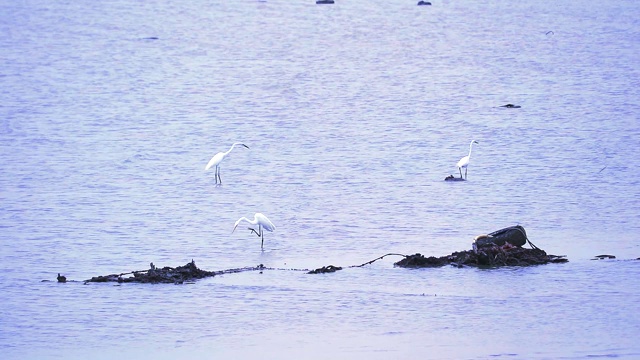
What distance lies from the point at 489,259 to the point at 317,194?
5.49 m

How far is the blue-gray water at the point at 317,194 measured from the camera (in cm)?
1062

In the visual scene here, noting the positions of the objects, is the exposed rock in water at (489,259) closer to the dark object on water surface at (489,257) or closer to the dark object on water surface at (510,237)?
the dark object on water surface at (489,257)

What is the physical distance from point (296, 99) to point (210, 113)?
2822 millimetres

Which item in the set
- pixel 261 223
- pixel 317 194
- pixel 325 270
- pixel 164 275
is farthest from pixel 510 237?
pixel 317 194

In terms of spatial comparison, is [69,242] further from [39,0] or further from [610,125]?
[39,0]

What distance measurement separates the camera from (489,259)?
12477 mm

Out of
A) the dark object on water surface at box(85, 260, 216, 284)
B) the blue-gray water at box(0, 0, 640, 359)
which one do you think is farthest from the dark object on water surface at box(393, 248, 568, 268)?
the dark object on water surface at box(85, 260, 216, 284)

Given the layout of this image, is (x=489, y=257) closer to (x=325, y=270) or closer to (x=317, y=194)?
(x=325, y=270)

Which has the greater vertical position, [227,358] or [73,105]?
[73,105]

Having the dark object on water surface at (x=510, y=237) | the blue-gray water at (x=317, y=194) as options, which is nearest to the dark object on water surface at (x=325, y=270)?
the blue-gray water at (x=317, y=194)

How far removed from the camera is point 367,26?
51375 millimetres

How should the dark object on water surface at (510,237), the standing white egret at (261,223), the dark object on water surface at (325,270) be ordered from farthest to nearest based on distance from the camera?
the standing white egret at (261,223)
the dark object on water surface at (510,237)
the dark object on water surface at (325,270)

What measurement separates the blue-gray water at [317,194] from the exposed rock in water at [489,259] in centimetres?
17

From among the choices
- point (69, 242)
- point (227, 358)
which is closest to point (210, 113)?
point (69, 242)
